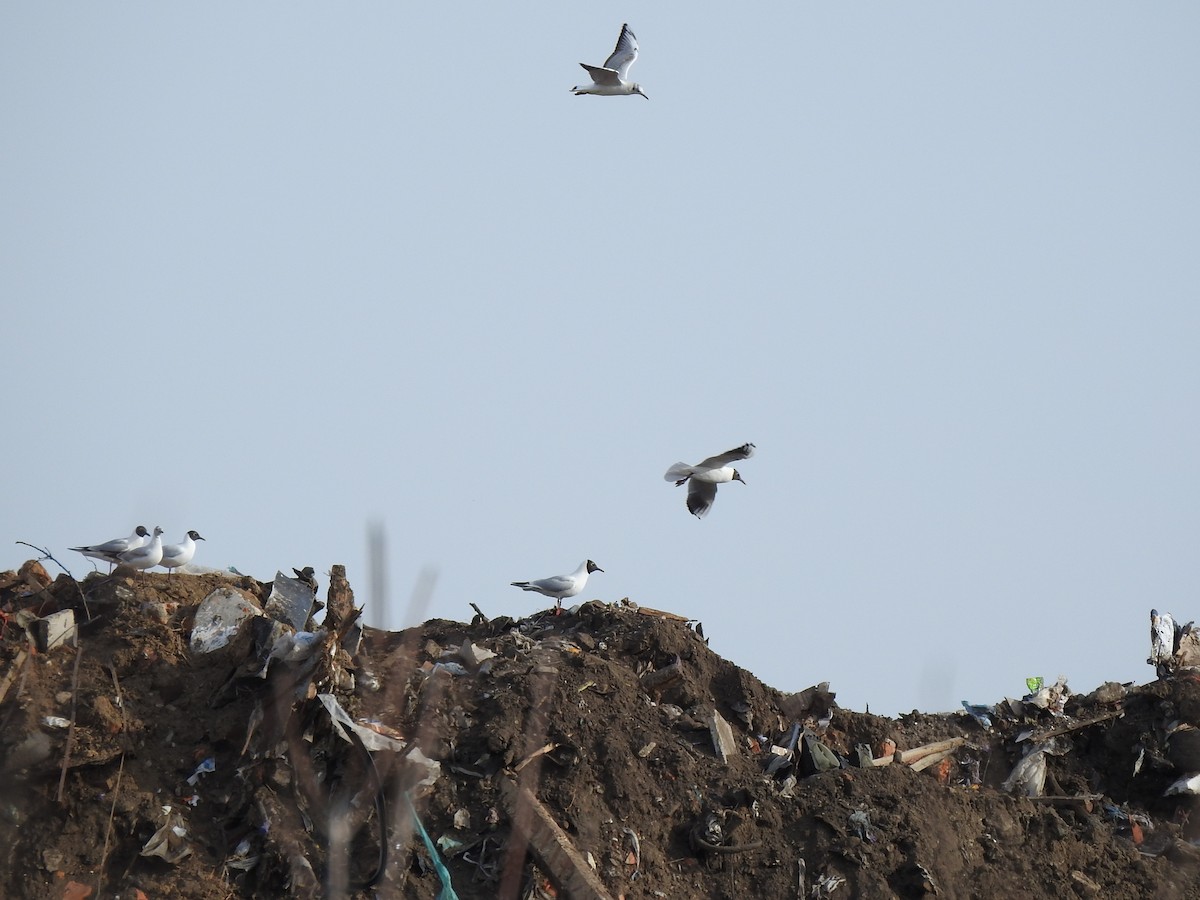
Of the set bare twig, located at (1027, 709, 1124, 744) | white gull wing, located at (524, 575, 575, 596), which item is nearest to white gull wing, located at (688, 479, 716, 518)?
white gull wing, located at (524, 575, 575, 596)

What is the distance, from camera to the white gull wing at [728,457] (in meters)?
13.4

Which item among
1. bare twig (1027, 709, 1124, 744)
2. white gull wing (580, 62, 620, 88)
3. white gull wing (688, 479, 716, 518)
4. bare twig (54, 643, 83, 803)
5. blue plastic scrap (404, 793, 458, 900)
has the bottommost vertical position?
blue plastic scrap (404, 793, 458, 900)

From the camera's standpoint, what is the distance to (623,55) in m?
17.6

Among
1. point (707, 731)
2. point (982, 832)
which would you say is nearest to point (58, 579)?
point (707, 731)

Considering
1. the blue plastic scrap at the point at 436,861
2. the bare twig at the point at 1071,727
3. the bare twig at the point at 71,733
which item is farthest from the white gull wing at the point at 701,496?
the bare twig at the point at 71,733

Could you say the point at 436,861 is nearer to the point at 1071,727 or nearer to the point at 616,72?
the point at 1071,727

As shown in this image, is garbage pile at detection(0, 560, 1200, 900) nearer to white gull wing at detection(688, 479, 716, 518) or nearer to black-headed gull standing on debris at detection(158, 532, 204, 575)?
black-headed gull standing on debris at detection(158, 532, 204, 575)

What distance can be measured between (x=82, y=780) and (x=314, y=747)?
5.10 ft

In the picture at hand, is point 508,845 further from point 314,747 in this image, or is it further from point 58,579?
point 58,579

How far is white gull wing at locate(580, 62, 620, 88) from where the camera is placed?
17000 millimetres

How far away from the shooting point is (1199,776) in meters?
11.3

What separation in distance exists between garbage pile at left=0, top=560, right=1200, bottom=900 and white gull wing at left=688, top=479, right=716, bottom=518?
334cm

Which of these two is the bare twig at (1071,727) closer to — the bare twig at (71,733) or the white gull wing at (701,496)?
the white gull wing at (701,496)

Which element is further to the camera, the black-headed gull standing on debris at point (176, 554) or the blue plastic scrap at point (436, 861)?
the black-headed gull standing on debris at point (176, 554)
